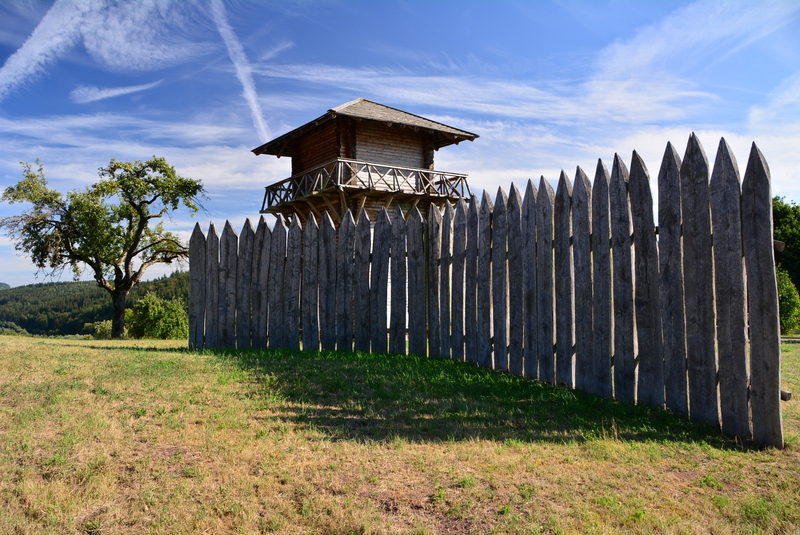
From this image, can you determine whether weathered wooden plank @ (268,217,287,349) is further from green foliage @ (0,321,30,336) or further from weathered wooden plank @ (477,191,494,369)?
green foliage @ (0,321,30,336)

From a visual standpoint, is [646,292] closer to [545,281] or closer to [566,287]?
[566,287]

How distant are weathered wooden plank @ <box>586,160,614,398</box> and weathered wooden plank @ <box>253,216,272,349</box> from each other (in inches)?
208

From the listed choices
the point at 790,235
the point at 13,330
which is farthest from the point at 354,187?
the point at 13,330

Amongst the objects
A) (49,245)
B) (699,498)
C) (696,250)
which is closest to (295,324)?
(696,250)

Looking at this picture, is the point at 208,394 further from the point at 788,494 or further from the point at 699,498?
the point at 788,494

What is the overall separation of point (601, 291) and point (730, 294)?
47.2 inches

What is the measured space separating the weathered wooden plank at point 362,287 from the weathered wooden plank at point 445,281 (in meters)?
1.26

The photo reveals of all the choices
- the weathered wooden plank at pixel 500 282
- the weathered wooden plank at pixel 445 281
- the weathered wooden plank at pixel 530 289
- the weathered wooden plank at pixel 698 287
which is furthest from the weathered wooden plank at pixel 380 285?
the weathered wooden plank at pixel 698 287

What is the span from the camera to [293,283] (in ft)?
28.2

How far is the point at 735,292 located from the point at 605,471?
199cm

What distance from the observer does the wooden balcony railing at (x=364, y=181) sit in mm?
19266

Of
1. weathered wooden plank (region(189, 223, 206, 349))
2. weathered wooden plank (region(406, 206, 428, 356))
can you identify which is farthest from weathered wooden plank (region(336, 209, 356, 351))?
weathered wooden plank (region(189, 223, 206, 349))

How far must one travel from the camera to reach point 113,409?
4.60 meters

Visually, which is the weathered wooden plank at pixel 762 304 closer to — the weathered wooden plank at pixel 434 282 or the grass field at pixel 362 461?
the grass field at pixel 362 461
